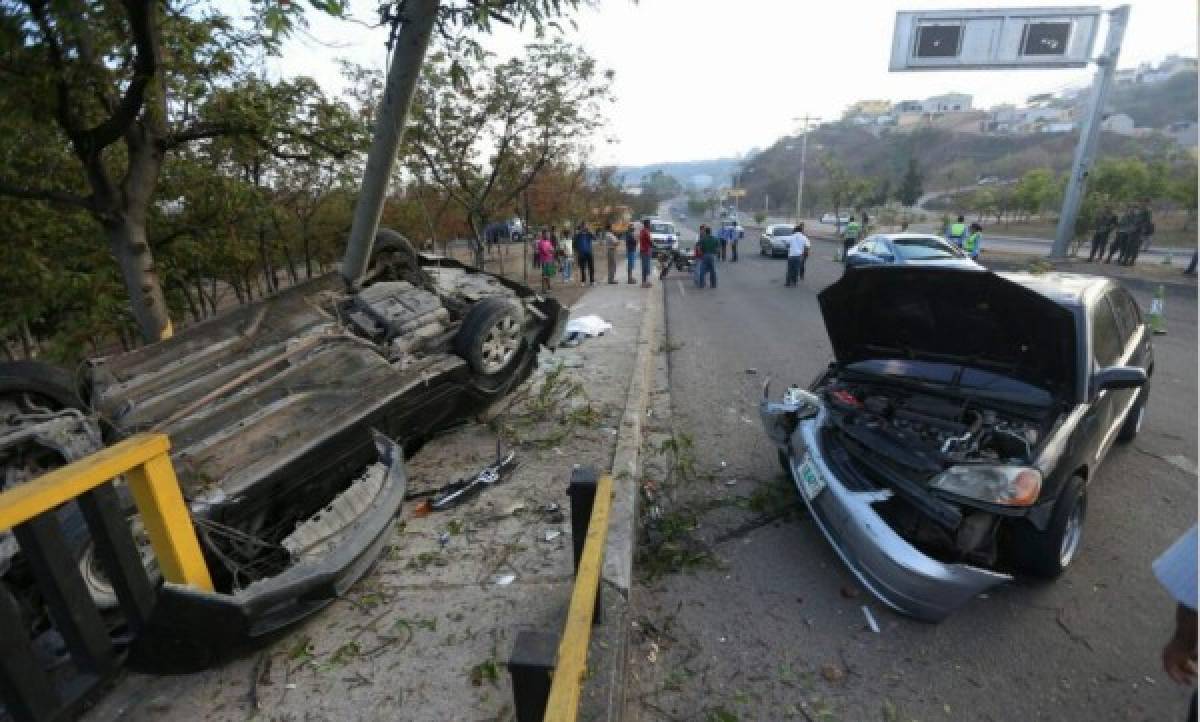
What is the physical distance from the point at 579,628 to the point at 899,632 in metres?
1.76

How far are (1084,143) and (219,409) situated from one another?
20.7 meters

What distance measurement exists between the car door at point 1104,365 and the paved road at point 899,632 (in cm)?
56

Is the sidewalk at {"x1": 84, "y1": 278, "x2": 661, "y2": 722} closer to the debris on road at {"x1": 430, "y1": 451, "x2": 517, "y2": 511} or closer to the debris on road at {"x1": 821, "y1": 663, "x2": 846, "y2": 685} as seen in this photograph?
the debris on road at {"x1": 430, "y1": 451, "x2": 517, "y2": 511}

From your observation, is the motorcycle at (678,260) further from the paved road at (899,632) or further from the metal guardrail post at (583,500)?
the metal guardrail post at (583,500)

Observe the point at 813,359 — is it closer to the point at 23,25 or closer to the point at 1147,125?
the point at 23,25

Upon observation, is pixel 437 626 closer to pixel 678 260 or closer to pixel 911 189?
pixel 678 260

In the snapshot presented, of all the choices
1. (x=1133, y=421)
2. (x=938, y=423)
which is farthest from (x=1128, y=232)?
(x=938, y=423)

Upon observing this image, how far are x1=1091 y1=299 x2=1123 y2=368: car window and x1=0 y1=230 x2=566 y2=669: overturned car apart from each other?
4.12 meters

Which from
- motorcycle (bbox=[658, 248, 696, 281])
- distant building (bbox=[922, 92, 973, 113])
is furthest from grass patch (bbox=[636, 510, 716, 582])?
distant building (bbox=[922, 92, 973, 113])

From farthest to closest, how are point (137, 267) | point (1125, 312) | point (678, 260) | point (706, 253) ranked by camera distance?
point (678, 260) → point (706, 253) → point (137, 267) → point (1125, 312)

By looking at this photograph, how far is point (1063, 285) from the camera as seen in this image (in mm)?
3717

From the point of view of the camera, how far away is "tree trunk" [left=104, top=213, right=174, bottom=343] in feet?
17.3

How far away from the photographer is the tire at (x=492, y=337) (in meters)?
4.79

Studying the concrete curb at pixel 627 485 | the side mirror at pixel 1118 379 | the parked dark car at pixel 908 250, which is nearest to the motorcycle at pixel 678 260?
the parked dark car at pixel 908 250
